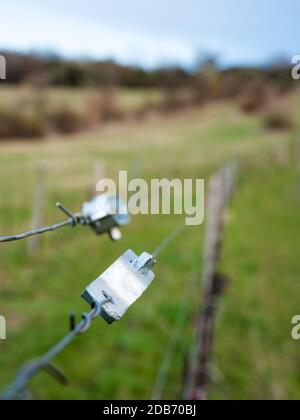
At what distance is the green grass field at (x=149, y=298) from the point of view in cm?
368

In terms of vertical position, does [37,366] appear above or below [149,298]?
below

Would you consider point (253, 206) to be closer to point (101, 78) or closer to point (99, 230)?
point (99, 230)

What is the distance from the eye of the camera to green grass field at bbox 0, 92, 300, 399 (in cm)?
368

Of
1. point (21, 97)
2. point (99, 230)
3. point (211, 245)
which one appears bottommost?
point (99, 230)

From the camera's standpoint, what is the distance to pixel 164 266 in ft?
20.3

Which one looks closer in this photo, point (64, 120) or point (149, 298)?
point (149, 298)

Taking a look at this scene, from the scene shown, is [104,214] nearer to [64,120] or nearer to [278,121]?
[64,120]

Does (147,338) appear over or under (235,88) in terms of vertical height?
under

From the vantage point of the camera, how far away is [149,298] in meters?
5.10

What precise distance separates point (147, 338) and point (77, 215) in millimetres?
2904

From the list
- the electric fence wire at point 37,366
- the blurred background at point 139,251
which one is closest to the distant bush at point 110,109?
the blurred background at point 139,251

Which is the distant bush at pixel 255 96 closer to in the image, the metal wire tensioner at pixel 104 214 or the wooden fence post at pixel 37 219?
the wooden fence post at pixel 37 219

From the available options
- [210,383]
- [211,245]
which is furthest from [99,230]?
[211,245]

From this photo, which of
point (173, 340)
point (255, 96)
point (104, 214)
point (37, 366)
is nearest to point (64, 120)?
point (255, 96)
